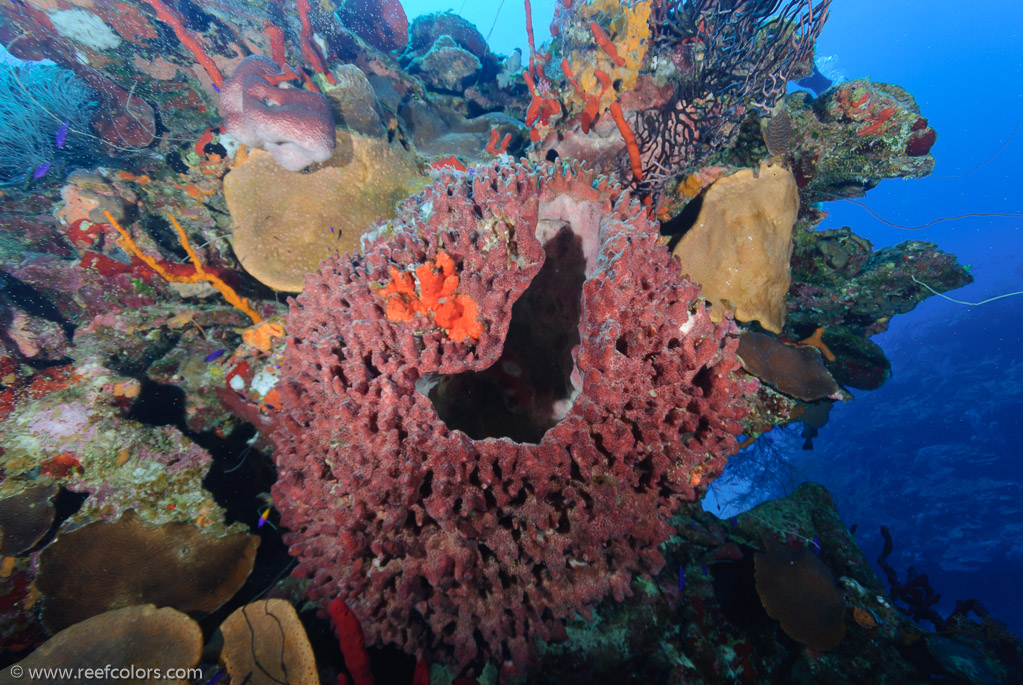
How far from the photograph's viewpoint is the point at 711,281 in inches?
166

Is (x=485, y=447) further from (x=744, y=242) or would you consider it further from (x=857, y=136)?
(x=857, y=136)

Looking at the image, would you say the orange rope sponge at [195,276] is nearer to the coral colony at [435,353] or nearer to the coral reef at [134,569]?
the coral colony at [435,353]

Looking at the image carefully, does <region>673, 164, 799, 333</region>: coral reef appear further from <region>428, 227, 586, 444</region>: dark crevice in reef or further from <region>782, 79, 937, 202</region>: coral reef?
<region>428, 227, 586, 444</region>: dark crevice in reef

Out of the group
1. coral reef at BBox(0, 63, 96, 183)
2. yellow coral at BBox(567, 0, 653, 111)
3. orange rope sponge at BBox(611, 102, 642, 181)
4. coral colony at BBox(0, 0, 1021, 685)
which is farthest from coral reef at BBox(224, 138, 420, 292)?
coral reef at BBox(0, 63, 96, 183)

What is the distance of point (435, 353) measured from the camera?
2275 millimetres

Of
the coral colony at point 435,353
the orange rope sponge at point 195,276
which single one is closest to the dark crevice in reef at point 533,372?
the coral colony at point 435,353

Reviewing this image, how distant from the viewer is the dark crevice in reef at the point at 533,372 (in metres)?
3.32

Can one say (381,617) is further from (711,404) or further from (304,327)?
(711,404)

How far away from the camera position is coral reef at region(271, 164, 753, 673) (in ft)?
7.02

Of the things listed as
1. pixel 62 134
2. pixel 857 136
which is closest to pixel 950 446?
pixel 857 136

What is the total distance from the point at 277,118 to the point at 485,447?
452 cm

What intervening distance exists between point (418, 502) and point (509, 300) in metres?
1.39

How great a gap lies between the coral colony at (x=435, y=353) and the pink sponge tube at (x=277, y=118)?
0.12 ft

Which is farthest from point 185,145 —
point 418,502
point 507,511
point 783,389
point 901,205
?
point 901,205
